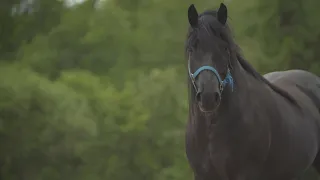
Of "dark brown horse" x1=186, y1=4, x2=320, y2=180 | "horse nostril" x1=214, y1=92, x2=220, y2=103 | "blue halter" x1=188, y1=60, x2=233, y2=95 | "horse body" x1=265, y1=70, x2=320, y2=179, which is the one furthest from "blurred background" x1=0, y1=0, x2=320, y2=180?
"horse nostril" x1=214, y1=92, x2=220, y2=103

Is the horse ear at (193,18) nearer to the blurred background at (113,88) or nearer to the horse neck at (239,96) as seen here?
the horse neck at (239,96)

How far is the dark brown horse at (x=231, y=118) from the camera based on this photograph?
2.78 m

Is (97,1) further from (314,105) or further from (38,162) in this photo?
(314,105)

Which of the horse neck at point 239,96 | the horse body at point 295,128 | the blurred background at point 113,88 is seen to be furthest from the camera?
the blurred background at point 113,88

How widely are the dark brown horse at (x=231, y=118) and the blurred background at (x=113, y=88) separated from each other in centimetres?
347

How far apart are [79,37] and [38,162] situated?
3065 mm

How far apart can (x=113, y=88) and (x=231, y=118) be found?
6465mm

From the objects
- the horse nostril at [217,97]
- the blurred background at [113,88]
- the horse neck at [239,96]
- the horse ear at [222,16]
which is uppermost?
the blurred background at [113,88]

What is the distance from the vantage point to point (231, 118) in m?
3.01

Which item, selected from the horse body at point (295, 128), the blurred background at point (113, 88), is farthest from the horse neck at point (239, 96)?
the blurred background at point (113, 88)

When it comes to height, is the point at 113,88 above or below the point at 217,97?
above

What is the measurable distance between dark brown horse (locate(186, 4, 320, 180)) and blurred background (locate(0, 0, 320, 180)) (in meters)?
3.47

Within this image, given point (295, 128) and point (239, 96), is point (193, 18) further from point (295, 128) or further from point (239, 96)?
point (295, 128)

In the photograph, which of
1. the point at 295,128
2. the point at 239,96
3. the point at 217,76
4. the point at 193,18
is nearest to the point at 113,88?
the point at 295,128
